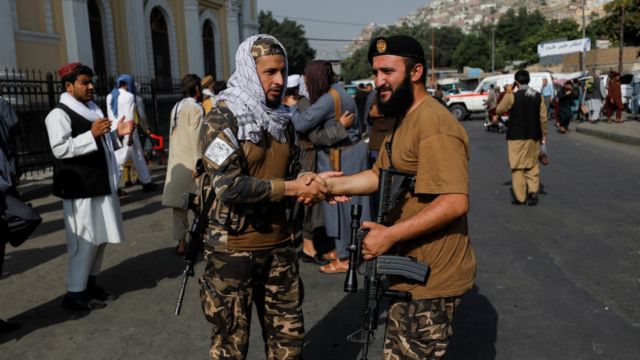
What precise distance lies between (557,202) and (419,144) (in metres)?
6.05

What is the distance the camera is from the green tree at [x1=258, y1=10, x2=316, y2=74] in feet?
202

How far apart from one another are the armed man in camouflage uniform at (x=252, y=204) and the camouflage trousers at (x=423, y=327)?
0.68 m

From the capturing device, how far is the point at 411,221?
6.84 ft

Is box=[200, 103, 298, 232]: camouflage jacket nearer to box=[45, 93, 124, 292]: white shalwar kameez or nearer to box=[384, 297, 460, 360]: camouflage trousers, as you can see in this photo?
box=[384, 297, 460, 360]: camouflage trousers

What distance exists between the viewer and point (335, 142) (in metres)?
4.95

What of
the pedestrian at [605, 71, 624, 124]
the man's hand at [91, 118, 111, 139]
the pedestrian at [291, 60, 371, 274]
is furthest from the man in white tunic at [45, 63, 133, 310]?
the pedestrian at [605, 71, 624, 124]

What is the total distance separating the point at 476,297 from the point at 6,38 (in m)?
11.9

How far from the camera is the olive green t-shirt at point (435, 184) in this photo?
2.04 metres

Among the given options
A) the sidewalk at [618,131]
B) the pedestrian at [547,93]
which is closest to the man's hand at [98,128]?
the sidewalk at [618,131]

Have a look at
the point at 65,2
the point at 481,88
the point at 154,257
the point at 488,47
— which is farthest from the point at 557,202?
the point at 488,47

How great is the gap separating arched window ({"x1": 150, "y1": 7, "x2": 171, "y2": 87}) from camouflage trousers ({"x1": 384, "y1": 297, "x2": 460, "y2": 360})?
726 inches

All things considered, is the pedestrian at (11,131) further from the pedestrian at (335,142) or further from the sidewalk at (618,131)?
the sidewalk at (618,131)

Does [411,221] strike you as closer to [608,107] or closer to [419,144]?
[419,144]

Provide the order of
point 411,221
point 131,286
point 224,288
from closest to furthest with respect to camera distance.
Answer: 1. point 411,221
2. point 224,288
3. point 131,286
